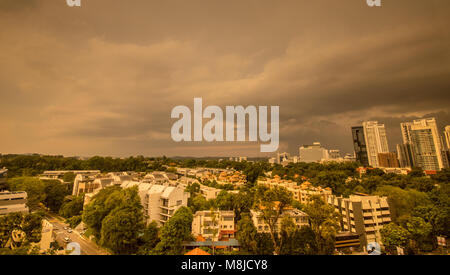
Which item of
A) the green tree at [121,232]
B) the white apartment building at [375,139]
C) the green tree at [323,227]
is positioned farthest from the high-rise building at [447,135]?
the green tree at [121,232]

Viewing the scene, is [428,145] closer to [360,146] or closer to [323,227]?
[360,146]

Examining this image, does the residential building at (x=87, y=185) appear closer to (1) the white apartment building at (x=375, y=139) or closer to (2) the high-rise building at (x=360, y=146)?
(2) the high-rise building at (x=360, y=146)

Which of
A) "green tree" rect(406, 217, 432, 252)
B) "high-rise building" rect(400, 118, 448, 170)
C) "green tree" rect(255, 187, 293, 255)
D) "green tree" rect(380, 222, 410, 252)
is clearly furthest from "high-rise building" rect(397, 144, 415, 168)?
"green tree" rect(255, 187, 293, 255)

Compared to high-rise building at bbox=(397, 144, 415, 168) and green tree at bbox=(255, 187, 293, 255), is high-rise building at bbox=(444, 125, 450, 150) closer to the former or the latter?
high-rise building at bbox=(397, 144, 415, 168)

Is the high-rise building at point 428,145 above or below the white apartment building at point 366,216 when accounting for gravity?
above

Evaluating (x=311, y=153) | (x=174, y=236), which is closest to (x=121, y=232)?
(x=174, y=236)

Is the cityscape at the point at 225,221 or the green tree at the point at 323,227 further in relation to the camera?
the cityscape at the point at 225,221
